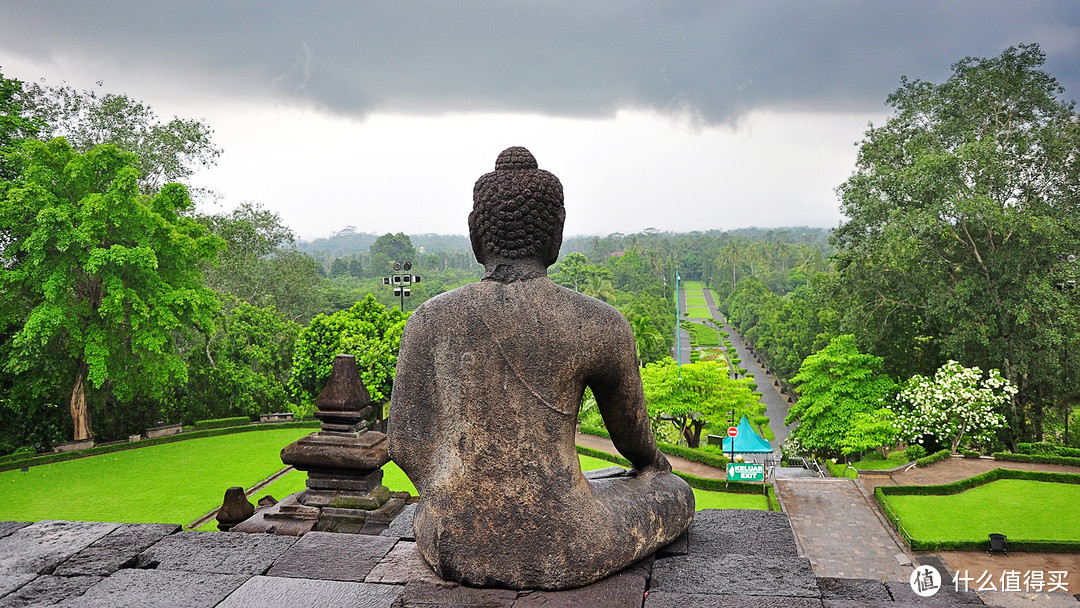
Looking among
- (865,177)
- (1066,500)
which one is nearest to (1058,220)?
(865,177)

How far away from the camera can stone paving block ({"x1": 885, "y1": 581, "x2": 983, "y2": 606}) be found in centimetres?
314

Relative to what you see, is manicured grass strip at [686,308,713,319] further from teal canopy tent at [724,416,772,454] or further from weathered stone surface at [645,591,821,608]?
weathered stone surface at [645,591,821,608]

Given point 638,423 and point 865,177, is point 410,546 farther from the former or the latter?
point 865,177

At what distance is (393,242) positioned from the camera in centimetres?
10462

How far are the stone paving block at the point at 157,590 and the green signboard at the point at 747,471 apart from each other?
16.6 meters

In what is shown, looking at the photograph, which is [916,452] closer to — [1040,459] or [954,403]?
[954,403]

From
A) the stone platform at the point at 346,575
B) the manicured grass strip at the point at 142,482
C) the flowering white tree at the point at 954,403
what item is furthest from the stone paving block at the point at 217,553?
the flowering white tree at the point at 954,403

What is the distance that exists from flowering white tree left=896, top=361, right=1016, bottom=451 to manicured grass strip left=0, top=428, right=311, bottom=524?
20414mm

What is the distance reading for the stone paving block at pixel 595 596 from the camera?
114 inches

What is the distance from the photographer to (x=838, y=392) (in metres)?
24.2

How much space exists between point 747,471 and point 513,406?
1686 cm

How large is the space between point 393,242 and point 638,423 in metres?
104

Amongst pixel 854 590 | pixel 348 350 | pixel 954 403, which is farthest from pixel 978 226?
pixel 854 590

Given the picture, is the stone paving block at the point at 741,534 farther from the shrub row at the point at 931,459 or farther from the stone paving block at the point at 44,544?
the shrub row at the point at 931,459
